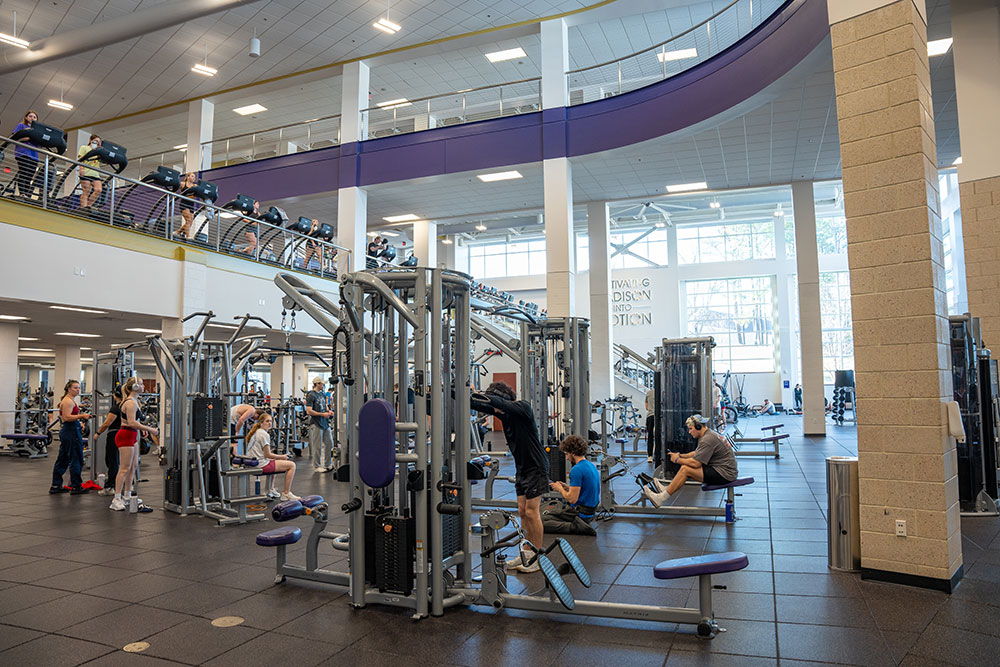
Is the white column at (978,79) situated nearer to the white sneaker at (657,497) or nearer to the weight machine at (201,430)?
the white sneaker at (657,497)

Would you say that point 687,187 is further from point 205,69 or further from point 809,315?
point 205,69

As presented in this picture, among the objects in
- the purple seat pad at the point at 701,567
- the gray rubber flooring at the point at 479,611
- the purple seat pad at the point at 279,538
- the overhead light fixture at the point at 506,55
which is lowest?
the gray rubber flooring at the point at 479,611

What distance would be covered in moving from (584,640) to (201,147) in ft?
55.0

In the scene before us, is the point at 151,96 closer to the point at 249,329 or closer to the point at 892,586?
the point at 249,329

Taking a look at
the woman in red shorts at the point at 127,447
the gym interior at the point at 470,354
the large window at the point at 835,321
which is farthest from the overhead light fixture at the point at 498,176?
the large window at the point at 835,321

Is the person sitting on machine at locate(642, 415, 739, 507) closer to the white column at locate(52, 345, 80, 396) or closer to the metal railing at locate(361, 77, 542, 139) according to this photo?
the metal railing at locate(361, 77, 542, 139)

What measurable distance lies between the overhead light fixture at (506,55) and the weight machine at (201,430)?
9.70 m

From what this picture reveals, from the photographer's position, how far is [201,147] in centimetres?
1688

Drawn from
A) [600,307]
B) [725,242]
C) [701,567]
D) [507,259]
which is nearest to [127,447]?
[701,567]

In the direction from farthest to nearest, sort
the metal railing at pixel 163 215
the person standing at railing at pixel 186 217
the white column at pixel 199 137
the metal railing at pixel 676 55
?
the white column at pixel 199 137 → the metal railing at pixel 676 55 → the person standing at railing at pixel 186 217 → the metal railing at pixel 163 215

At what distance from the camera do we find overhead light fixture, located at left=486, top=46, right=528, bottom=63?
14.6 meters

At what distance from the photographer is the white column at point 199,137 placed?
16844mm

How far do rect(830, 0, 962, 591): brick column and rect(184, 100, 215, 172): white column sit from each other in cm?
1581

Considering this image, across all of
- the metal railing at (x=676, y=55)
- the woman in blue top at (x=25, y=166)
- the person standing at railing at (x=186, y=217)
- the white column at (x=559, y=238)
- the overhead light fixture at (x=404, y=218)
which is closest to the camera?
the woman in blue top at (x=25, y=166)
